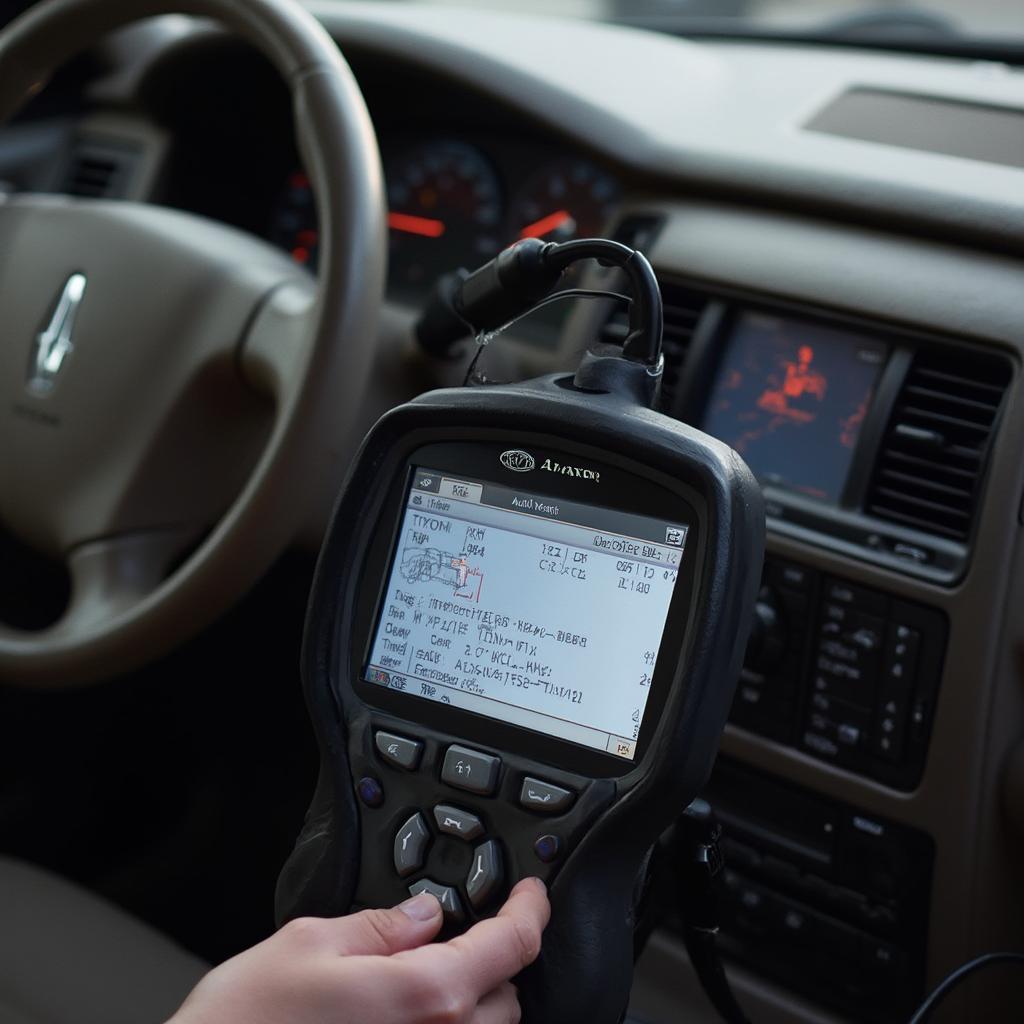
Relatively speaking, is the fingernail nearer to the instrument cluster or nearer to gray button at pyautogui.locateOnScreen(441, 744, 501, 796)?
gray button at pyautogui.locateOnScreen(441, 744, 501, 796)

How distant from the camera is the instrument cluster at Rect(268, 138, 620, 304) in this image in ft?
5.41

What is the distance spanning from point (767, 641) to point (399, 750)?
48 centimetres

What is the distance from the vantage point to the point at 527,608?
0.86 m

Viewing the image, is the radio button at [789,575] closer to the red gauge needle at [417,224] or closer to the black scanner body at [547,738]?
the black scanner body at [547,738]

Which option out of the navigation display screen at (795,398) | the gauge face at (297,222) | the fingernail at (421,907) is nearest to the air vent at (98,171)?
the gauge face at (297,222)

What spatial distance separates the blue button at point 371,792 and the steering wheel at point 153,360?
1.07 feet

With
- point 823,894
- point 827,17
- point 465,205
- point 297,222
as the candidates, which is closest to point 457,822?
point 823,894

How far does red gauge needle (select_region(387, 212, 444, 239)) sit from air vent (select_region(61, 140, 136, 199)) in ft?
1.25

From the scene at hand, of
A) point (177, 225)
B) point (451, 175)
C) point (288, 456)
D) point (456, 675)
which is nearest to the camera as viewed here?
point (456, 675)

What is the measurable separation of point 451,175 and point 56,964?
1.11 meters

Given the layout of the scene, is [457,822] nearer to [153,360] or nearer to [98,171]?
[153,360]

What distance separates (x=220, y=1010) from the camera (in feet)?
2.41

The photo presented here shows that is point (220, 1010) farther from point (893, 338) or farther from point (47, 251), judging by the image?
point (47, 251)

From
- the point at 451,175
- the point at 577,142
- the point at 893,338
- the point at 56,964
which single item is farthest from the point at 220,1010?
the point at 451,175
